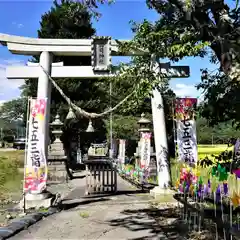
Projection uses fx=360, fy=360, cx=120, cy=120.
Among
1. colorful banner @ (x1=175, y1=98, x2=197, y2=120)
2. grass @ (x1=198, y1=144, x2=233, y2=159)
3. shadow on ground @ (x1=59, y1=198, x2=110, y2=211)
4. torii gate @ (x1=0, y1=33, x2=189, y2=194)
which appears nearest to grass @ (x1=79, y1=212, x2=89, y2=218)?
shadow on ground @ (x1=59, y1=198, x2=110, y2=211)

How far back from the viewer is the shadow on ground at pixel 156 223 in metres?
6.36

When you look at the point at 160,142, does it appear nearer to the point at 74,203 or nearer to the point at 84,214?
the point at 74,203

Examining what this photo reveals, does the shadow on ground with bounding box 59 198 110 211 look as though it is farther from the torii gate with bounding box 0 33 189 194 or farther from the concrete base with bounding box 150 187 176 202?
the torii gate with bounding box 0 33 189 194

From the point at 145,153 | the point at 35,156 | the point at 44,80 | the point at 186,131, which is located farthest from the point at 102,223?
the point at 145,153

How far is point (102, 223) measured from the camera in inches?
296

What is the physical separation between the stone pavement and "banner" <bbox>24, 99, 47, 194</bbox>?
40.0 inches

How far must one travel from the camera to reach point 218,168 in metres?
5.16

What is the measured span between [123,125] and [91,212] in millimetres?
23326

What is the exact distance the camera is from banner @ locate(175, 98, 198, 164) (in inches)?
355

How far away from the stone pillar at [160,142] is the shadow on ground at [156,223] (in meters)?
1.42

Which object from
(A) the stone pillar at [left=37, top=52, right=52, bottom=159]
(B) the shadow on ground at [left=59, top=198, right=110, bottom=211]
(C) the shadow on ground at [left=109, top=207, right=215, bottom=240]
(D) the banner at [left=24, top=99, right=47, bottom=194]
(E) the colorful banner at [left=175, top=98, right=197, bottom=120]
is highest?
(A) the stone pillar at [left=37, top=52, right=52, bottom=159]

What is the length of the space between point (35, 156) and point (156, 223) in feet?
12.0

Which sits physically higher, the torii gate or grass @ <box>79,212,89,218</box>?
the torii gate

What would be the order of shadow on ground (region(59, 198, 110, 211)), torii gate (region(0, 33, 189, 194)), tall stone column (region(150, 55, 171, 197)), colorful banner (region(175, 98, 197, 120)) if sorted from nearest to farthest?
colorful banner (region(175, 98, 197, 120)) < shadow on ground (region(59, 198, 110, 211)) < torii gate (region(0, 33, 189, 194)) < tall stone column (region(150, 55, 171, 197))
